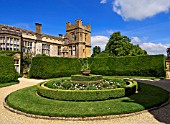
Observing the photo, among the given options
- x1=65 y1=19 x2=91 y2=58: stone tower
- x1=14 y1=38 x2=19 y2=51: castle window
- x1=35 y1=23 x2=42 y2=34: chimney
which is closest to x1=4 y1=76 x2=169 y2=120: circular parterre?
x1=14 y1=38 x2=19 y2=51: castle window

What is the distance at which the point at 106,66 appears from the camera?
27453mm

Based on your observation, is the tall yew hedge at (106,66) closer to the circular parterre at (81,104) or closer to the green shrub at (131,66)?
the green shrub at (131,66)

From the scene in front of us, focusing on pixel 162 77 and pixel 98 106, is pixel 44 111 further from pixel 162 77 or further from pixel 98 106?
pixel 162 77

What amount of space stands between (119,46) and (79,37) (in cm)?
1471

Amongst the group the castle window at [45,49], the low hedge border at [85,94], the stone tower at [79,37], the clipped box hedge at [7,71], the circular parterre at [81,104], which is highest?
the stone tower at [79,37]

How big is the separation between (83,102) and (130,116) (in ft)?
9.97

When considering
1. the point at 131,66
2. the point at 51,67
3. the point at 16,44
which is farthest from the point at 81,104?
the point at 16,44

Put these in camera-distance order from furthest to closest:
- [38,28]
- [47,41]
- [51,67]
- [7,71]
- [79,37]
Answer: [79,37] → [47,41] → [38,28] → [51,67] → [7,71]

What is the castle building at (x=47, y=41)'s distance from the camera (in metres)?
25.4

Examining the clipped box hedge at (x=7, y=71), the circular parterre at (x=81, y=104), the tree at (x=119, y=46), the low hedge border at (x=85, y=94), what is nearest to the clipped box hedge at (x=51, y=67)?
the clipped box hedge at (x=7, y=71)

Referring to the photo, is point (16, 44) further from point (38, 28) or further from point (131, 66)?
point (131, 66)

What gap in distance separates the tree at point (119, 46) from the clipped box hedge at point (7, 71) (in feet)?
102

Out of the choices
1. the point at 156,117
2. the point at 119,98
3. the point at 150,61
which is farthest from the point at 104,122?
the point at 150,61

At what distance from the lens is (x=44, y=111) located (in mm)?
7859
